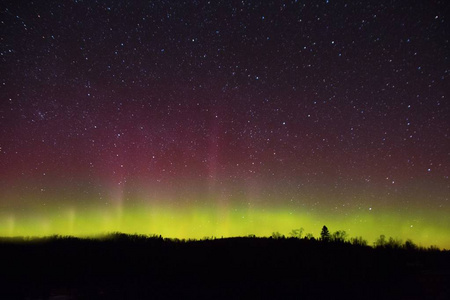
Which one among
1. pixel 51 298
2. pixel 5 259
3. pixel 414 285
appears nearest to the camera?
pixel 51 298

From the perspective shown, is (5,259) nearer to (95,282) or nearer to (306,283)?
(95,282)

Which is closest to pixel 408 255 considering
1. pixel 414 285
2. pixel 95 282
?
pixel 414 285

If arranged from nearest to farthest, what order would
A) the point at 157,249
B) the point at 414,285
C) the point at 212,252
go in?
the point at 414,285, the point at 212,252, the point at 157,249

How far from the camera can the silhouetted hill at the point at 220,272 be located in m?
7.72

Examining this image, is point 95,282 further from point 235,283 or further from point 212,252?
point 212,252

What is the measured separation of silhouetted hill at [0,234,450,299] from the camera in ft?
25.3

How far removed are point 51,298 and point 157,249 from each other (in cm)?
735

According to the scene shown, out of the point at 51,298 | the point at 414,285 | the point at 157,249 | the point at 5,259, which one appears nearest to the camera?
the point at 51,298

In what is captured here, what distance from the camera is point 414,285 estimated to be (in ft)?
27.1

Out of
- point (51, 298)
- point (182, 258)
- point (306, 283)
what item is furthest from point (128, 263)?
point (306, 283)

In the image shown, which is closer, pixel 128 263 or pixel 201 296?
pixel 201 296

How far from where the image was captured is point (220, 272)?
33.0 ft

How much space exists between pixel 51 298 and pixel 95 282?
1.79 m

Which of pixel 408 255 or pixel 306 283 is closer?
pixel 306 283
